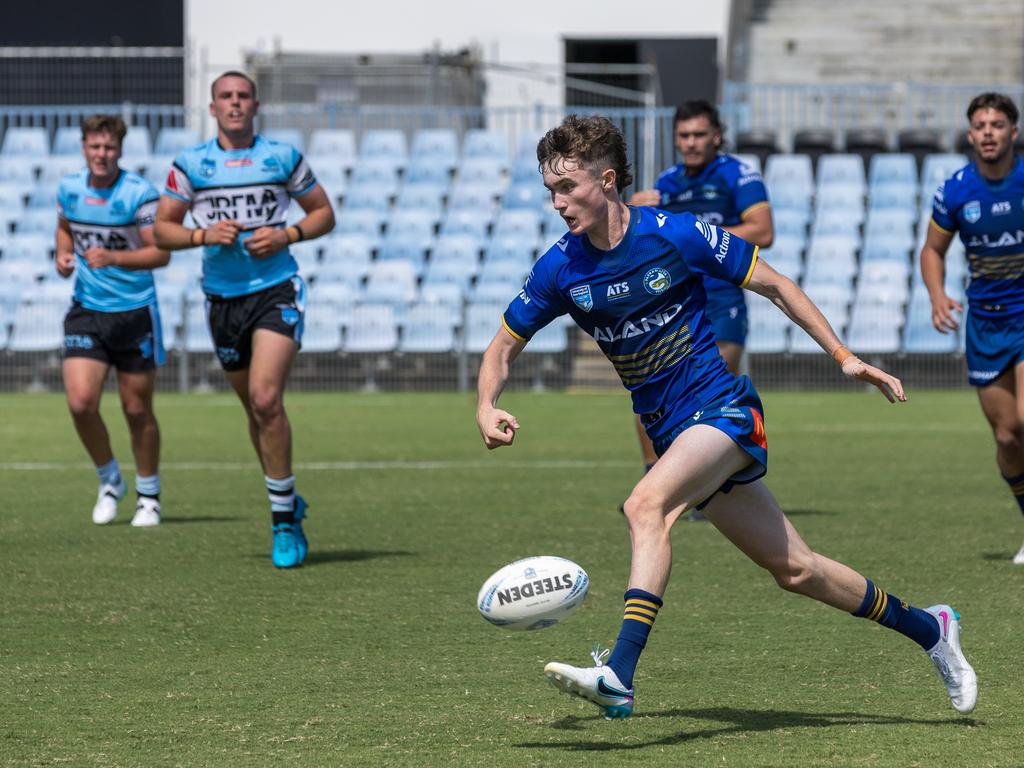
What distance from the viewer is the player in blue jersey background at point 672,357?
4996 mm

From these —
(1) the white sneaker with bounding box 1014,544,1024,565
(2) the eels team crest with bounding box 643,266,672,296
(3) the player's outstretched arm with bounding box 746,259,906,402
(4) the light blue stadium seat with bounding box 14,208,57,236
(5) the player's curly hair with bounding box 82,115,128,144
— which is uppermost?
(5) the player's curly hair with bounding box 82,115,128,144

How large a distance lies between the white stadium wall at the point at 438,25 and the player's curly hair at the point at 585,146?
2520 cm

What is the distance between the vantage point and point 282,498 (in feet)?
27.2

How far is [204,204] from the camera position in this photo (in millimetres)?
8539

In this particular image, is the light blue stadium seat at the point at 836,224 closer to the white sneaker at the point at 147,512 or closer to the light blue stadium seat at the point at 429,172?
the light blue stadium seat at the point at 429,172

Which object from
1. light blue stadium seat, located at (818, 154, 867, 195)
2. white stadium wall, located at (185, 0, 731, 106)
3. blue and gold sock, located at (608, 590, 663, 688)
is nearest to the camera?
blue and gold sock, located at (608, 590, 663, 688)

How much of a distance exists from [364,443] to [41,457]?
2.85 meters

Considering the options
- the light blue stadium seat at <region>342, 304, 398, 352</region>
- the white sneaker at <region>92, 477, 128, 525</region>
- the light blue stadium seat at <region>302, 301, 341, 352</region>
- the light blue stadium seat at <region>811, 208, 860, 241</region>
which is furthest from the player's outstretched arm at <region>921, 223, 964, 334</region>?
the light blue stadium seat at <region>811, 208, 860, 241</region>

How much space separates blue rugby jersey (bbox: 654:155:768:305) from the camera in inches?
384

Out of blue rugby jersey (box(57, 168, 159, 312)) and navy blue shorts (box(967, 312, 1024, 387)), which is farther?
blue rugby jersey (box(57, 168, 159, 312))

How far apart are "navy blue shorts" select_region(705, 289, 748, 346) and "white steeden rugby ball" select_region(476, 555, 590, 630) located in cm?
497

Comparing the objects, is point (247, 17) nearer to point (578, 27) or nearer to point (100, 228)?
point (578, 27)

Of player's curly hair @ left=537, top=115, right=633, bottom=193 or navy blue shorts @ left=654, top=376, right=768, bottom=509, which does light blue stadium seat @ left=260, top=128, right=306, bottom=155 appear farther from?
navy blue shorts @ left=654, top=376, right=768, bottom=509

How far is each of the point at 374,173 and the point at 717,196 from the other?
15.5 meters
